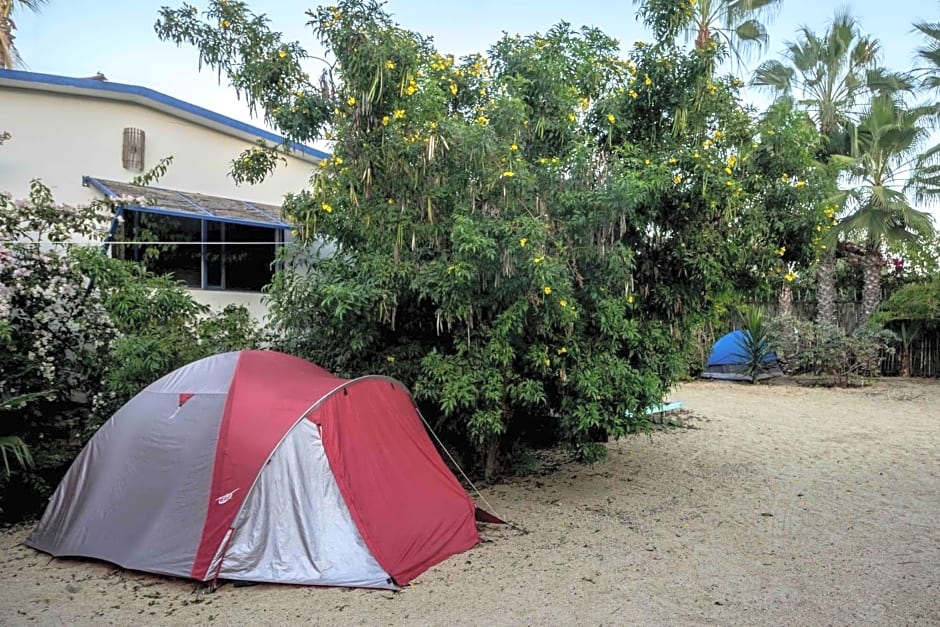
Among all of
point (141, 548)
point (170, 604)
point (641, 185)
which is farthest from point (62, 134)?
point (641, 185)

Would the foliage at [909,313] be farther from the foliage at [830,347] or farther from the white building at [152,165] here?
the white building at [152,165]

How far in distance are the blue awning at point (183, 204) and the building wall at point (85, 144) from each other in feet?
0.64

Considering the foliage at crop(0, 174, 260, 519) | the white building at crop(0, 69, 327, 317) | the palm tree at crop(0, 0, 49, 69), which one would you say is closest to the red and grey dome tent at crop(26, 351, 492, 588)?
the foliage at crop(0, 174, 260, 519)

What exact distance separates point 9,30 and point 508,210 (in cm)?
1298

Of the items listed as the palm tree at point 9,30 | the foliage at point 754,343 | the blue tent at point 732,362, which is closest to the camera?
the palm tree at point 9,30

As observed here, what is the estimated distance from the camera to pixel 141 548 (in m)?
→ 4.82

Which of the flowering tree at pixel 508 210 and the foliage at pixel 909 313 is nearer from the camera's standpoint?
the flowering tree at pixel 508 210

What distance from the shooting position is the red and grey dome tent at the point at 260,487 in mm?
4676

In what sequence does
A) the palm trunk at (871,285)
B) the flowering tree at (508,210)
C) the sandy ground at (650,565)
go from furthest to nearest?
the palm trunk at (871,285)
the flowering tree at (508,210)
the sandy ground at (650,565)

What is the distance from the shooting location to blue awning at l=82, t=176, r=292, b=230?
8180 mm

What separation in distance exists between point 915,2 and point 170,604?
60.6 ft

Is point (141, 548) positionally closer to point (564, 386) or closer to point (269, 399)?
point (269, 399)

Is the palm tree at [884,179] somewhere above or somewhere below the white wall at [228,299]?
above

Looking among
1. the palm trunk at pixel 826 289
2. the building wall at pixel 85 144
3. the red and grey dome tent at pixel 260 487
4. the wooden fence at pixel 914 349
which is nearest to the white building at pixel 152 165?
the building wall at pixel 85 144
